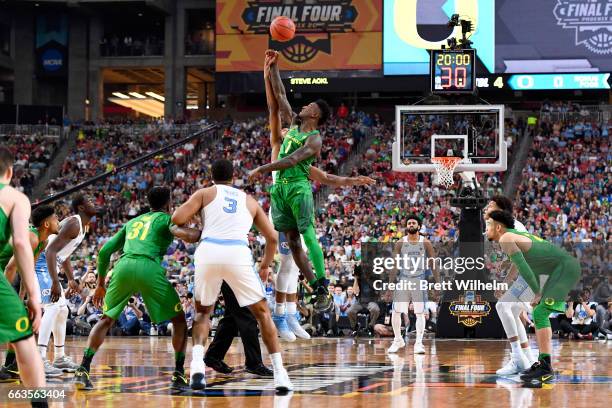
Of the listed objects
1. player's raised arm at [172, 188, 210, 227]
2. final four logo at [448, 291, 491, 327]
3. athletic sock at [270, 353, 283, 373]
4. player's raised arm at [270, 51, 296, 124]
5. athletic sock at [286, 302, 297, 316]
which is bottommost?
final four logo at [448, 291, 491, 327]

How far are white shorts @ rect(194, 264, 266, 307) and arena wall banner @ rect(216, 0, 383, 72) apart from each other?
25.5 meters

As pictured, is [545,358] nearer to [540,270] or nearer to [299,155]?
[540,270]

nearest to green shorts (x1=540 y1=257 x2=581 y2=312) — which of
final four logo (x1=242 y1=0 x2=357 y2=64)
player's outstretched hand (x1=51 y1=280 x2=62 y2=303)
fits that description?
player's outstretched hand (x1=51 y1=280 x2=62 y2=303)

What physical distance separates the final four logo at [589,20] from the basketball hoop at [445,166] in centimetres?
1495

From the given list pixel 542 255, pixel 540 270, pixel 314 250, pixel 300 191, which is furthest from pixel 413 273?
pixel 300 191

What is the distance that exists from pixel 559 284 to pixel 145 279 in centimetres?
444

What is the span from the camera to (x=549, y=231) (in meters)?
24.9

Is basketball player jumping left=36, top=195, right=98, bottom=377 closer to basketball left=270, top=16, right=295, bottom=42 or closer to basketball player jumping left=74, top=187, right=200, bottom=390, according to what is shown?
basketball player jumping left=74, top=187, right=200, bottom=390

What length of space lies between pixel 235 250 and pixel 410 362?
5123 mm

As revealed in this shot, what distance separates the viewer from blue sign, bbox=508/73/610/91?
3194 cm

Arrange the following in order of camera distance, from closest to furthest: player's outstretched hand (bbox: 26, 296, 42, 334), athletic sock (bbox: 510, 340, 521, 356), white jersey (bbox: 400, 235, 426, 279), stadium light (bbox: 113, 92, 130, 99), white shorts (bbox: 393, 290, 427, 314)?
1. player's outstretched hand (bbox: 26, 296, 42, 334)
2. athletic sock (bbox: 510, 340, 521, 356)
3. white jersey (bbox: 400, 235, 426, 279)
4. white shorts (bbox: 393, 290, 427, 314)
5. stadium light (bbox: 113, 92, 130, 99)

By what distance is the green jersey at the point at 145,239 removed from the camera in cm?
973

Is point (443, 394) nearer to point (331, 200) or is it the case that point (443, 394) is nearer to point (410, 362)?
point (410, 362)

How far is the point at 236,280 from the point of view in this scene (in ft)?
29.5
